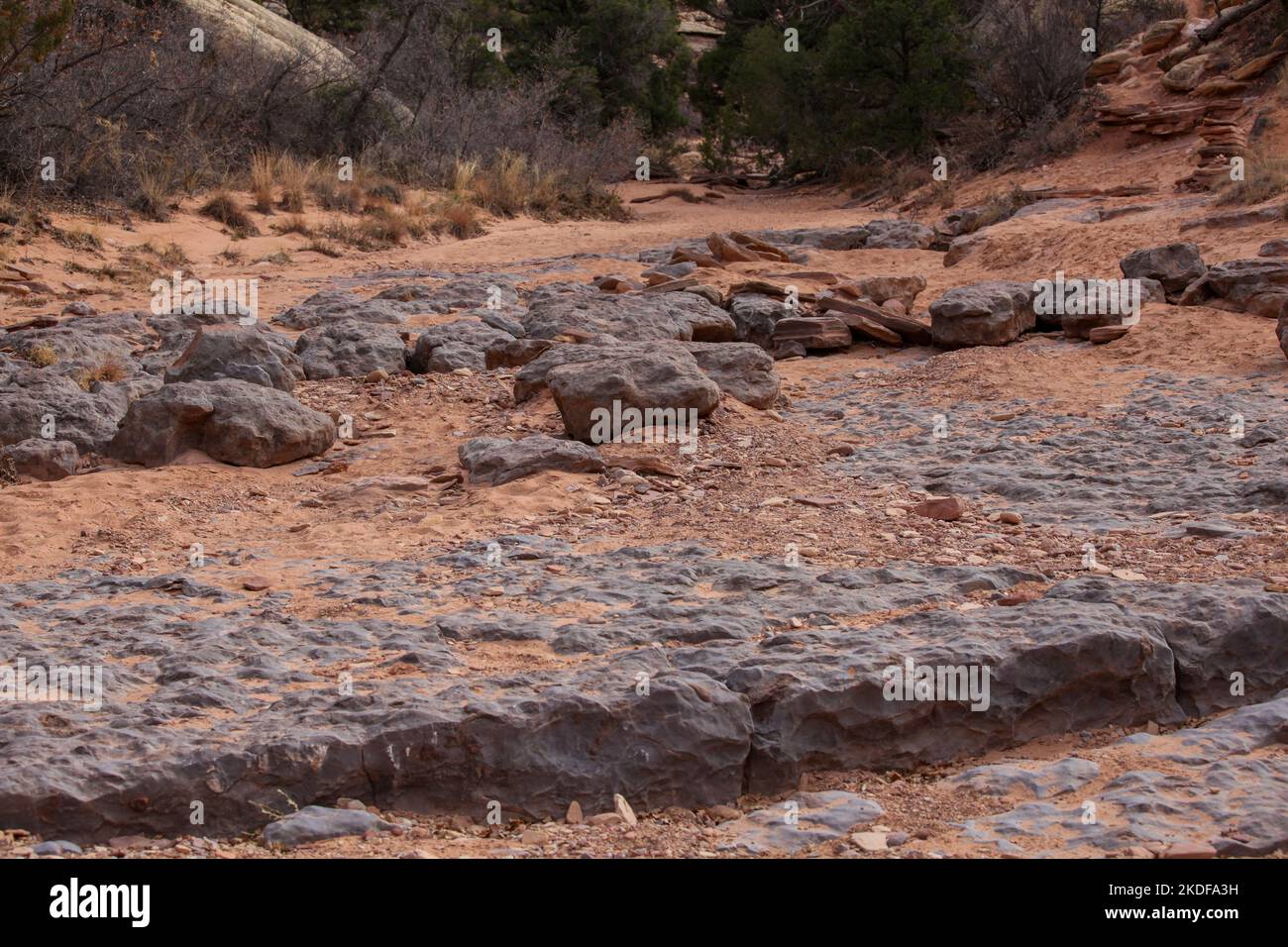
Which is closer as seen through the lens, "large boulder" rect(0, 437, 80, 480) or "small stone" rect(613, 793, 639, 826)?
"small stone" rect(613, 793, 639, 826)

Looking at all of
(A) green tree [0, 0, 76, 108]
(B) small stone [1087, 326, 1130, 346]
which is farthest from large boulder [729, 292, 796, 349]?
(A) green tree [0, 0, 76, 108]

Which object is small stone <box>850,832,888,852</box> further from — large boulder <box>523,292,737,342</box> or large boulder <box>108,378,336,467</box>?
large boulder <box>523,292,737,342</box>

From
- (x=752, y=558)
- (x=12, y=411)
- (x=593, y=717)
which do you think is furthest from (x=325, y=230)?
(x=593, y=717)

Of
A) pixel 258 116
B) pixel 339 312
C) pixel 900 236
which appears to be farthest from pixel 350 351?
pixel 258 116

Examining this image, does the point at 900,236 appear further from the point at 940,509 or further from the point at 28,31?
the point at 28,31

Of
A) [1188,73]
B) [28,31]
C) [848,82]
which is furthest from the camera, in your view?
[848,82]

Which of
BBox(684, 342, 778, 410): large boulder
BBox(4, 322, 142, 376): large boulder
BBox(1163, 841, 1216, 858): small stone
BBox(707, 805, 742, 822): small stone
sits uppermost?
BBox(4, 322, 142, 376): large boulder

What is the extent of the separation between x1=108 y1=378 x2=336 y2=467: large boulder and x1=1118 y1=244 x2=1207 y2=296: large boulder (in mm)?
5989

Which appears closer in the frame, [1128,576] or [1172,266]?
[1128,576]

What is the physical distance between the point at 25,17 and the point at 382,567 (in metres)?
9.06

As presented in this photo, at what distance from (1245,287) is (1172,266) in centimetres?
69

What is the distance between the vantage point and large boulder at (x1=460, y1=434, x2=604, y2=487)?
596cm

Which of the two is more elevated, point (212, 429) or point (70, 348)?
point (70, 348)

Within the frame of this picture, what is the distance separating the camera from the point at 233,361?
716 centimetres
